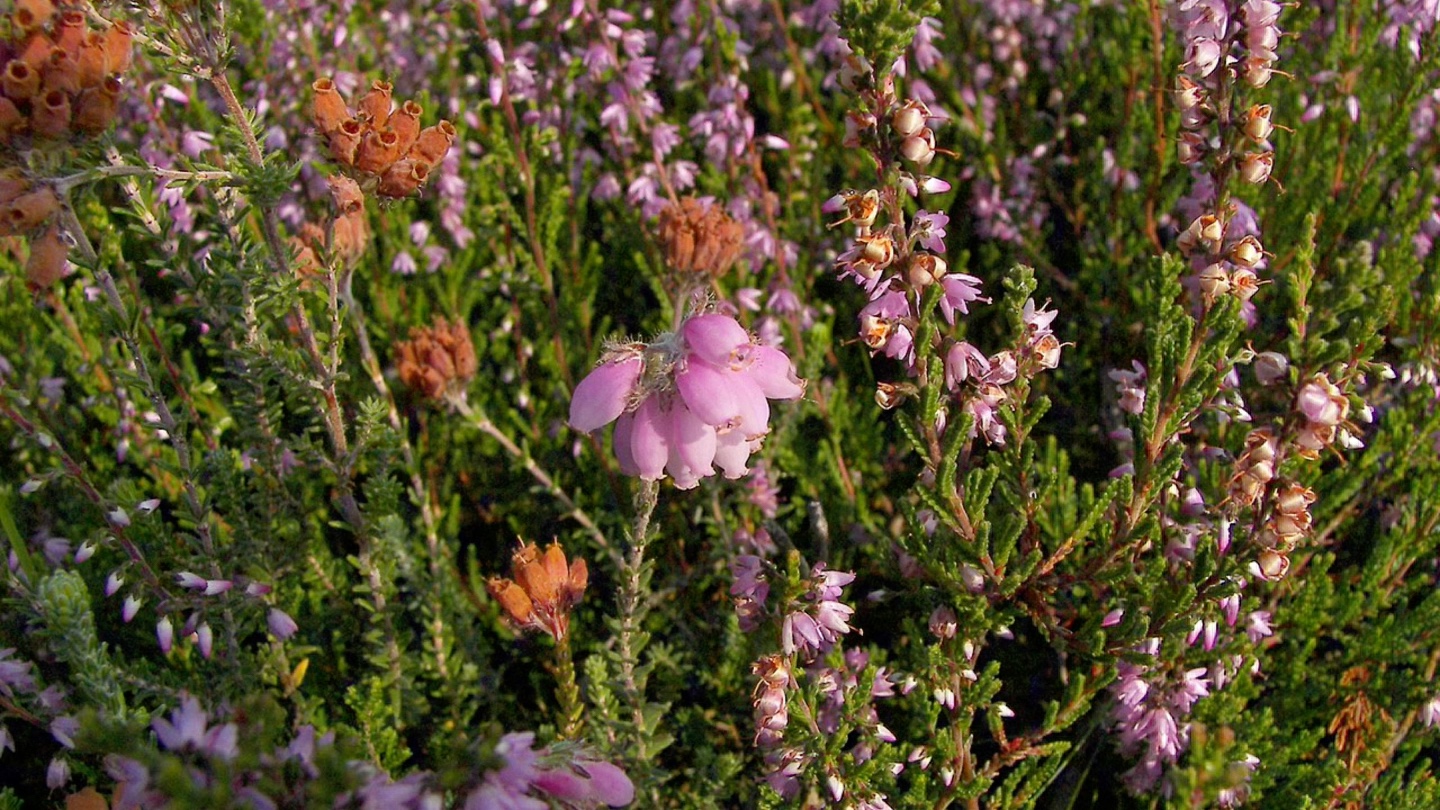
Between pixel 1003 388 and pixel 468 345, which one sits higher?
pixel 1003 388

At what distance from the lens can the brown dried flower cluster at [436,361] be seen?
2738 millimetres

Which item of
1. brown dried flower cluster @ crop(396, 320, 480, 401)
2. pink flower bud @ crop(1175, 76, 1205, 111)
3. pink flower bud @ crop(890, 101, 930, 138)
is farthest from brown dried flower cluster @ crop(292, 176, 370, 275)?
pink flower bud @ crop(1175, 76, 1205, 111)

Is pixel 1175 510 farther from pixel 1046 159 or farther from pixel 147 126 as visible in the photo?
pixel 147 126

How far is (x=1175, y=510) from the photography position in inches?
91.7

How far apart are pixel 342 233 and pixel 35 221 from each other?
835 mm

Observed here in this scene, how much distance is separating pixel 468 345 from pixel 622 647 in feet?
3.50

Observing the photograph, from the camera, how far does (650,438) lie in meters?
1.61

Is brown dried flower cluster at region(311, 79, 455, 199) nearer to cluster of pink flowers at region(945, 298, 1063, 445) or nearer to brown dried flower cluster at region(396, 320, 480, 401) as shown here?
brown dried flower cluster at region(396, 320, 480, 401)

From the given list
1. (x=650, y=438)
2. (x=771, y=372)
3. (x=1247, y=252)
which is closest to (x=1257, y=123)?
(x=1247, y=252)

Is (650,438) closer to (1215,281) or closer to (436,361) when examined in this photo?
(1215,281)

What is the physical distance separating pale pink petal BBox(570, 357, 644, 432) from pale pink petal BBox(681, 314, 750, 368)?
0.37 feet

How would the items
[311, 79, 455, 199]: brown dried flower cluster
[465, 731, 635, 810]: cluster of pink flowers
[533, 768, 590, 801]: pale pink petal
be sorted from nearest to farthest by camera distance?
[465, 731, 635, 810]: cluster of pink flowers → [533, 768, 590, 801]: pale pink petal → [311, 79, 455, 199]: brown dried flower cluster

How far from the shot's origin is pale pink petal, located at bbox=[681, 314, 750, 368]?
1540mm

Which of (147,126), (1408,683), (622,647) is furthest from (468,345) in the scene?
(1408,683)
